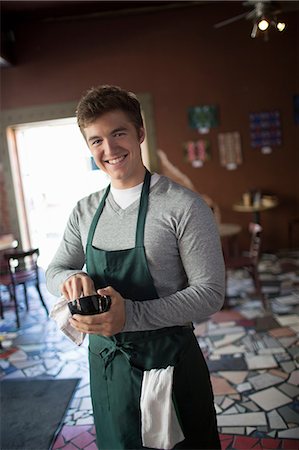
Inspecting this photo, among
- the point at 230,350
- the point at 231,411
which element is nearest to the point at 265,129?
the point at 230,350

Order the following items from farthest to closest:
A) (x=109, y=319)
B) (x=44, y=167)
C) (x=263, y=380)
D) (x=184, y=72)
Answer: (x=44, y=167) < (x=184, y=72) < (x=263, y=380) < (x=109, y=319)

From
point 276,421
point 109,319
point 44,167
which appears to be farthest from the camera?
point 44,167

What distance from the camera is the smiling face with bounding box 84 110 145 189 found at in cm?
Result: 125

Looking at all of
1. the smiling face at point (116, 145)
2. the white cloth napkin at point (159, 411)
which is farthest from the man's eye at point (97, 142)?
the white cloth napkin at point (159, 411)

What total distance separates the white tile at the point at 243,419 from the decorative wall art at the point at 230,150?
401 cm

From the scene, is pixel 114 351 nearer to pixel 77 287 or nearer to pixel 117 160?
pixel 77 287

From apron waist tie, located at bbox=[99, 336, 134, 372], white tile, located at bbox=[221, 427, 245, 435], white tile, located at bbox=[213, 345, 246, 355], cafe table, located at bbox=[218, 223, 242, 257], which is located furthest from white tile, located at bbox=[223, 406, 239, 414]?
cafe table, located at bbox=[218, 223, 242, 257]

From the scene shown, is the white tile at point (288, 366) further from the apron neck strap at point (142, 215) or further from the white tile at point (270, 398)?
the apron neck strap at point (142, 215)

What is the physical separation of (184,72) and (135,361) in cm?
518

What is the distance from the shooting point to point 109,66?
583 centimetres

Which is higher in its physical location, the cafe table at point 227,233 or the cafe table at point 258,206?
the cafe table at point 258,206

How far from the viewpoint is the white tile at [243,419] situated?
2.46 meters

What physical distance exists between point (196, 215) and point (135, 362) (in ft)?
1.64

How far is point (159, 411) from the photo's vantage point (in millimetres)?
1274
